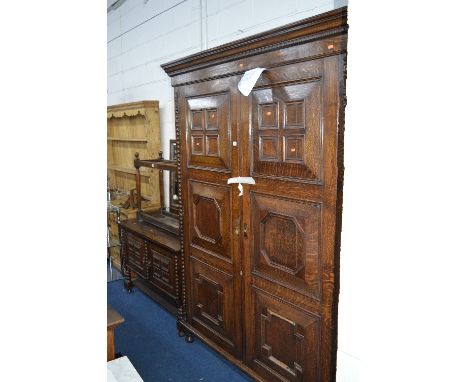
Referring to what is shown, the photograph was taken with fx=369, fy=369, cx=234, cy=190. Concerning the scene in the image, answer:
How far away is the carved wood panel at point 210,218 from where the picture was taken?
2383mm

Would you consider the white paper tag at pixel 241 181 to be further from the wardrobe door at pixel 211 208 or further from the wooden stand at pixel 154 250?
the wooden stand at pixel 154 250

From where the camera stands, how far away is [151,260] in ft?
11.7

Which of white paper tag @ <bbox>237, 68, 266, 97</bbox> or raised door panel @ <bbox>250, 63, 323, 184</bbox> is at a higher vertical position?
white paper tag @ <bbox>237, 68, 266, 97</bbox>

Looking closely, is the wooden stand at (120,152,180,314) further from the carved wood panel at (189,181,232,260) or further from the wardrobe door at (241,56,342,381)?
the wardrobe door at (241,56,342,381)

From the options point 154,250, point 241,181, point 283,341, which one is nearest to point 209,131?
point 241,181

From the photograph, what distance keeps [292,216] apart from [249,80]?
2.44ft

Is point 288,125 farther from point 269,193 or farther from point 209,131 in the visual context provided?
point 209,131

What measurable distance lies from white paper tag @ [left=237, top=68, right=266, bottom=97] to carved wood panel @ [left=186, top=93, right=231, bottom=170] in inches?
10.5

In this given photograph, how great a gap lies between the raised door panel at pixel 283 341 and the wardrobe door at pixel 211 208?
0.59 ft

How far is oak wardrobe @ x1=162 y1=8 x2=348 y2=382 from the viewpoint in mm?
1715

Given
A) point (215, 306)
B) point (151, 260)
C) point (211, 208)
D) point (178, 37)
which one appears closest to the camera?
point (211, 208)

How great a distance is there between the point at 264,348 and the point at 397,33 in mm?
1879

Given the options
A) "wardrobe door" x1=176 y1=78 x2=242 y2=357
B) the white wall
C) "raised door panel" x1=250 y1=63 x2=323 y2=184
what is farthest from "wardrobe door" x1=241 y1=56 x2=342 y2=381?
the white wall
